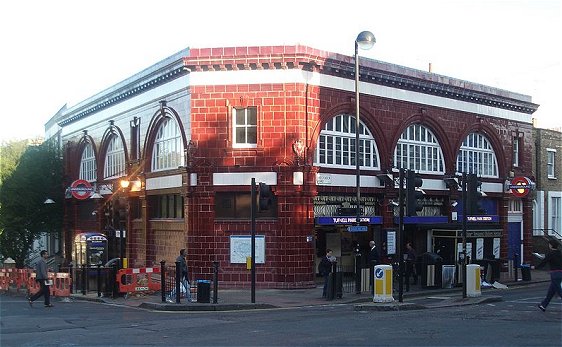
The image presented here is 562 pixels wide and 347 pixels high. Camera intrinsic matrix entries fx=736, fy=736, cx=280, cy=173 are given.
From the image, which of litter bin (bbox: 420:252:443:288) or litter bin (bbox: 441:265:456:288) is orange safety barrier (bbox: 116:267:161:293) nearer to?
litter bin (bbox: 420:252:443:288)

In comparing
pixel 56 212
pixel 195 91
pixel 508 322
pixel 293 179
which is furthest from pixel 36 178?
pixel 508 322

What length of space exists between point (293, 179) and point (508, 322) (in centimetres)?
1355

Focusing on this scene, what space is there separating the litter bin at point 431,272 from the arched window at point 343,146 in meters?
5.73

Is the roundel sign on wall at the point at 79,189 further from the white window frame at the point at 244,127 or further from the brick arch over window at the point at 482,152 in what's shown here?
the brick arch over window at the point at 482,152

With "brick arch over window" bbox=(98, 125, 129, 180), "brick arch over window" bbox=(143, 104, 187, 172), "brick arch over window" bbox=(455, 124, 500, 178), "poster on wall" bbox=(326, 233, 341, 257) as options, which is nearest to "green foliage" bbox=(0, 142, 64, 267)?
"brick arch over window" bbox=(98, 125, 129, 180)

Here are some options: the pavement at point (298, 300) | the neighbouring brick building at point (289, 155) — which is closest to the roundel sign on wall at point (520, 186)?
the neighbouring brick building at point (289, 155)

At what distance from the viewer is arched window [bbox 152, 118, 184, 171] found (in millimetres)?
31817

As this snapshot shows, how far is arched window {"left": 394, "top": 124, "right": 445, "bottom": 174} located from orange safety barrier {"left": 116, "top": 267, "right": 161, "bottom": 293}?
1325cm

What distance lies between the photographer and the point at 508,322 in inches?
642

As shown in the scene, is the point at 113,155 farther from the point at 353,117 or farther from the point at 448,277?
the point at 448,277

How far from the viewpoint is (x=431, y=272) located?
27.7 meters

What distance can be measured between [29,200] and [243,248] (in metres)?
19.5

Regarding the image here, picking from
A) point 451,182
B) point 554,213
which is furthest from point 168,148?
point 554,213

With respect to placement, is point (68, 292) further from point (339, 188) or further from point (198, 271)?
point (339, 188)
